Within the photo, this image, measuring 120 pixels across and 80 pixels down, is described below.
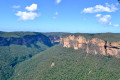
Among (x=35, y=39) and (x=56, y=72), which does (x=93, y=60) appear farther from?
(x=35, y=39)

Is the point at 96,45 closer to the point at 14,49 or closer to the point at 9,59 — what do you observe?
the point at 9,59

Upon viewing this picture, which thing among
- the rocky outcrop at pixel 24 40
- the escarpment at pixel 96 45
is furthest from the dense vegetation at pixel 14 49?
the escarpment at pixel 96 45

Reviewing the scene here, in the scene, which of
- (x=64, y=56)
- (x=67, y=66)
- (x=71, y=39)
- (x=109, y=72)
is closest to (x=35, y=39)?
(x=71, y=39)

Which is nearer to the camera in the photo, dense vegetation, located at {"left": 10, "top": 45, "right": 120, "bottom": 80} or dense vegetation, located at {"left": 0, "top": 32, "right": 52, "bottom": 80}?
dense vegetation, located at {"left": 10, "top": 45, "right": 120, "bottom": 80}

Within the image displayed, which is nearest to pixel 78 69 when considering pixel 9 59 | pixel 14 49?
pixel 9 59

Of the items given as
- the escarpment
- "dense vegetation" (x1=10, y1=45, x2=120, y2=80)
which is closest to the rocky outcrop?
"dense vegetation" (x1=10, y1=45, x2=120, y2=80)

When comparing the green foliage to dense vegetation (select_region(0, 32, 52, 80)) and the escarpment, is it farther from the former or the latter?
the escarpment

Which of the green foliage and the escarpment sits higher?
the escarpment

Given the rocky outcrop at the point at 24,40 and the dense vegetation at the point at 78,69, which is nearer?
the dense vegetation at the point at 78,69

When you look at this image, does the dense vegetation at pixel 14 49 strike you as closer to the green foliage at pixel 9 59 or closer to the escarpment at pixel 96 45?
the green foliage at pixel 9 59

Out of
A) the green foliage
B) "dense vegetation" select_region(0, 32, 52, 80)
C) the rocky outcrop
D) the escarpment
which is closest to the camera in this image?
the escarpment
